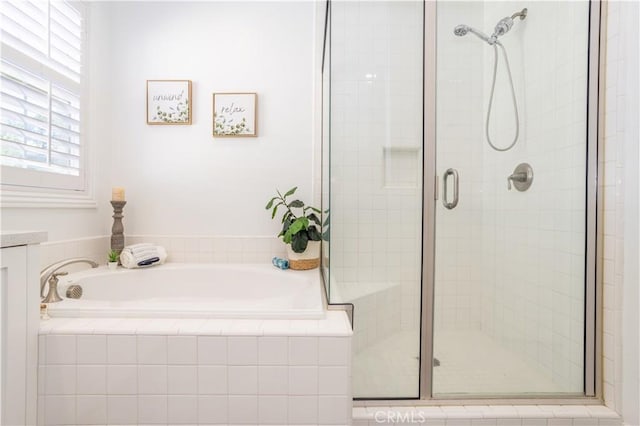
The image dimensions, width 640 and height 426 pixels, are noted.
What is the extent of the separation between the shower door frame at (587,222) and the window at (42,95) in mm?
1782

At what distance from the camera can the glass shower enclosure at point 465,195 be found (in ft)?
3.78

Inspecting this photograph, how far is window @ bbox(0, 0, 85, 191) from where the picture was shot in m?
1.33

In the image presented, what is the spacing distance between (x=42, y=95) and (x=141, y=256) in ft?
3.09

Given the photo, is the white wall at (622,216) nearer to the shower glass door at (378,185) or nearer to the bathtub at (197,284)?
the shower glass door at (378,185)

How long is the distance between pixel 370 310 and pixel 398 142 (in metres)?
0.78

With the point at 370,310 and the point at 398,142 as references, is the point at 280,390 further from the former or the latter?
the point at 398,142

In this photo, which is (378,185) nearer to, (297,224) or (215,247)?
(297,224)

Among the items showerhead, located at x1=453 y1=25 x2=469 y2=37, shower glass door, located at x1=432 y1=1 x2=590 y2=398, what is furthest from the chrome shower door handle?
showerhead, located at x1=453 y1=25 x2=469 y2=37

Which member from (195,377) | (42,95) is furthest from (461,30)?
(42,95)

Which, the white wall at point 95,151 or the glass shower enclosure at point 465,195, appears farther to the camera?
the white wall at point 95,151

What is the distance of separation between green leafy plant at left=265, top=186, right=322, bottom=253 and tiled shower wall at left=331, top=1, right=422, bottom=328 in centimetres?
43

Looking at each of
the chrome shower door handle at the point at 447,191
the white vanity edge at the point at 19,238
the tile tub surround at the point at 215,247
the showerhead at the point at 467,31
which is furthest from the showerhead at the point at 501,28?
the white vanity edge at the point at 19,238

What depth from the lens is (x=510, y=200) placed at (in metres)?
1.42

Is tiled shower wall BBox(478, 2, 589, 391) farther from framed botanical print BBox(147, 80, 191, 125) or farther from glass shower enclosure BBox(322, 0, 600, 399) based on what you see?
framed botanical print BBox(147, 80, 191, 125)
